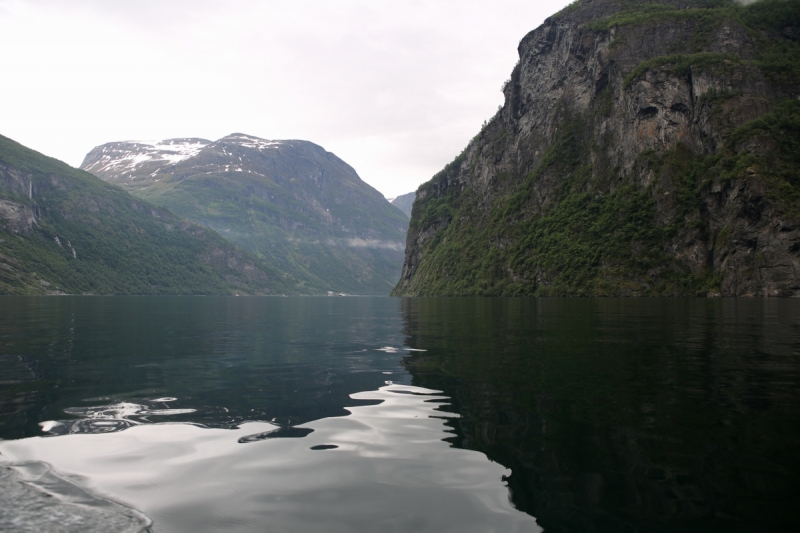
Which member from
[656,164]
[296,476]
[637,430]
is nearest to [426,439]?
[296,476]

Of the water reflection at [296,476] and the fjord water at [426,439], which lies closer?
the water reflection at [296,476]

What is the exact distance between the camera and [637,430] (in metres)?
9.74

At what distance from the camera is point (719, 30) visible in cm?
15112

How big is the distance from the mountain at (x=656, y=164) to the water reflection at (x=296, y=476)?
111 m

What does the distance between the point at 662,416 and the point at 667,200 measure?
133240mm

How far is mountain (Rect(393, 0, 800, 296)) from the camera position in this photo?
10962cm

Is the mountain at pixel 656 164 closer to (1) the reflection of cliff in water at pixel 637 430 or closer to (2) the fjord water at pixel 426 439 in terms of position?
(1) the reflection of cliff in water at pixel 637 430

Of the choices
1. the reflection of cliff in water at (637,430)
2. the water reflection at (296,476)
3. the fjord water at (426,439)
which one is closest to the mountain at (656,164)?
the reflection of cliff in water at (637,430)

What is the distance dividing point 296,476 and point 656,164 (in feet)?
485

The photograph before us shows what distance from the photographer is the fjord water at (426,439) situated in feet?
21.3

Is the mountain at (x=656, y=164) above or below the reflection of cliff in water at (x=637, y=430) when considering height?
above

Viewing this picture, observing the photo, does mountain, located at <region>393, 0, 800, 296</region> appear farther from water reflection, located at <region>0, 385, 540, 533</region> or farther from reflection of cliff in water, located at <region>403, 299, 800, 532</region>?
water reflection, located at <region>0, 385, 540, 533</region>

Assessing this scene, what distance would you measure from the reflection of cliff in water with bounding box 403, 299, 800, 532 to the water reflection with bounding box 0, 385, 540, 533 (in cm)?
74

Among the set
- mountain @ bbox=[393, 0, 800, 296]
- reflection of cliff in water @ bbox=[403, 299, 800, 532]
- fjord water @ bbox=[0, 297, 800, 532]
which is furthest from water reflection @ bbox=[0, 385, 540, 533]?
mountain @ bbox=[393, 0, 800, 296]
